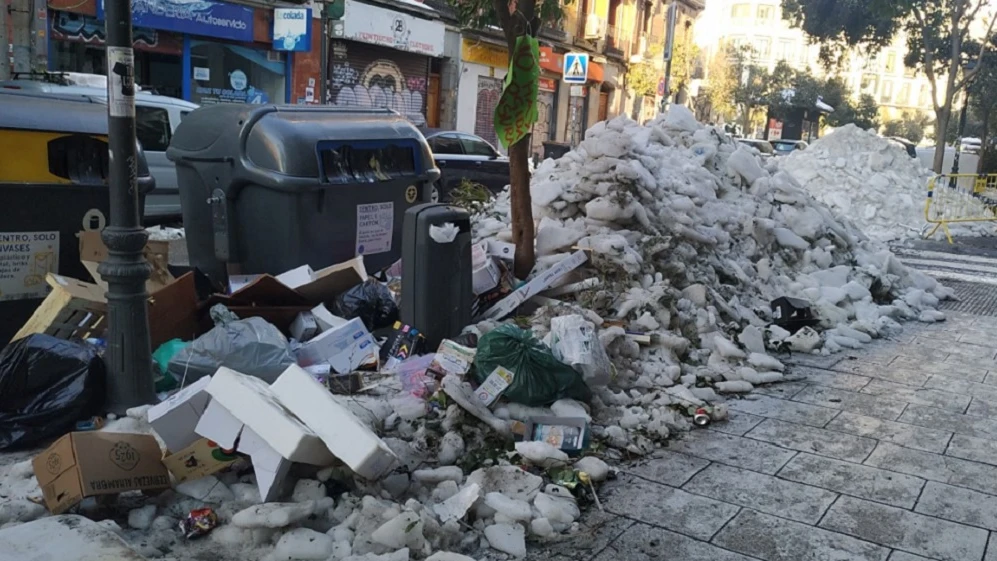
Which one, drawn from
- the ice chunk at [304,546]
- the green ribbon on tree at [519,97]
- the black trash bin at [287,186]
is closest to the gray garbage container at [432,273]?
the black trash bin at [287,186]

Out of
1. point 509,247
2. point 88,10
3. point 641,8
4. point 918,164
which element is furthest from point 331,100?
point 641,8

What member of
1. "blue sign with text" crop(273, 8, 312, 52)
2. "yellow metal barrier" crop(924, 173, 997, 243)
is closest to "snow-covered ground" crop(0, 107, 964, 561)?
"yellow metal barrier" crop(924, 173, 997, 243)

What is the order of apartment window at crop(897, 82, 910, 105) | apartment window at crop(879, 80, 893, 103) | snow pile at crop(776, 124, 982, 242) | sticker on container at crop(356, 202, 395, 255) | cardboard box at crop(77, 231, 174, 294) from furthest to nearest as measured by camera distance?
1. apartment window at crop(897, 82, 910, 105)
2. apartment window at crop(879, 80, 893, 103)
3. snow pile at crop(776, 124, 982, 242)
4. sticker on container at crop(356, 202, 395, 255)
5. cardboard box at crop(77, 231, 174, 294)

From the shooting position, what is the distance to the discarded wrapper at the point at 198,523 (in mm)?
3393

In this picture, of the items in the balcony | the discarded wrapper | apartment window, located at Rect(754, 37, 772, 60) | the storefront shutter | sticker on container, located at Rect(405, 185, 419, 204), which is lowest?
the discarded wrapper

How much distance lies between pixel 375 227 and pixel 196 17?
12535 mm

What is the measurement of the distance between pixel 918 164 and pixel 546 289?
1438 cm

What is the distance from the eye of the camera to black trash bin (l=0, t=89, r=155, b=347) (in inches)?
Result: 197

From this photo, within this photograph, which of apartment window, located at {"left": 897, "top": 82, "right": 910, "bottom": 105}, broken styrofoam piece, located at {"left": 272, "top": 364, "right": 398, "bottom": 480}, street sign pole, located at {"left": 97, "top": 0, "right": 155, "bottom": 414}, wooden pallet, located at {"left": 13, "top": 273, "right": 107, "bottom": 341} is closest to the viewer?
broken styrofoam piece, located at {"left": 272, "top": 364, "right": 398, "bottom": 480}

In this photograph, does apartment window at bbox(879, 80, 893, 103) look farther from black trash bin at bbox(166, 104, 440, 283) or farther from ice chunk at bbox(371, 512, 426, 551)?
ice chunk at bbox(371, 512, 426, 551)

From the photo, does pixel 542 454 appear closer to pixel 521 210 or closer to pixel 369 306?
pixel 369 306

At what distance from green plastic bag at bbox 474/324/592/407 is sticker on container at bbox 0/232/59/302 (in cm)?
267

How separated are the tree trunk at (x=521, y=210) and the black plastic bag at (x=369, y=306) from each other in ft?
4.14

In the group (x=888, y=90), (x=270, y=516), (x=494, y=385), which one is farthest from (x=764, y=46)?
(x=270, y=516)
